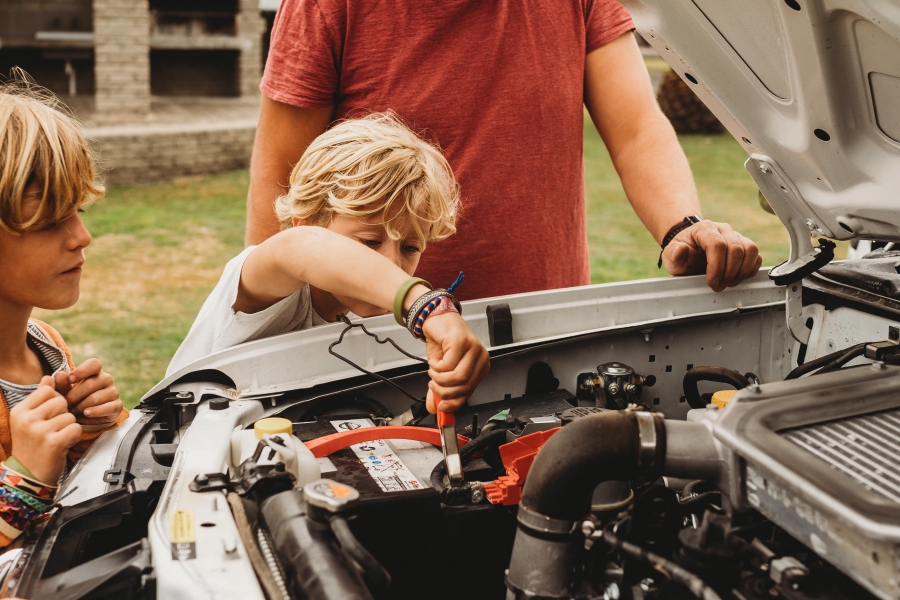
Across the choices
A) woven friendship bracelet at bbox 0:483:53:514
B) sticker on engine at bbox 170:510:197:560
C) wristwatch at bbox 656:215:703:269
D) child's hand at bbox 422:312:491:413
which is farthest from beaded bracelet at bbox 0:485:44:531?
wristwatch at bbox 656:215:703:269

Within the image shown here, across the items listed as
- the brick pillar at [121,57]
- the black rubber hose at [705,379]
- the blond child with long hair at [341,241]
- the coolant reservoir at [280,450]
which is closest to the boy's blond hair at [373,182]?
the blond child with long hair at [341,241]

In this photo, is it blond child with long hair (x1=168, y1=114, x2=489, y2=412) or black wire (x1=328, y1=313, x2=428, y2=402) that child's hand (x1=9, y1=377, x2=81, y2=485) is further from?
black wire (x1=328, y1=313, x2=428, y2=402)

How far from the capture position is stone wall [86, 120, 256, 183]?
8.40 meters

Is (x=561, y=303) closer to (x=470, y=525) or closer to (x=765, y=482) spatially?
(x=470, y=525)

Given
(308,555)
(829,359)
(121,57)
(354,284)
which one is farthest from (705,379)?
(121,57)

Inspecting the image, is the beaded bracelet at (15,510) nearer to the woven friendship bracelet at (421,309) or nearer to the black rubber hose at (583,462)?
the woven friendship bracelet at (421,309)

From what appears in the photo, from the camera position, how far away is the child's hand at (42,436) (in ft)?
5.24

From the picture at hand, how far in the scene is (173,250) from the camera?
276 inches

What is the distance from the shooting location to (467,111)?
2.35 metres

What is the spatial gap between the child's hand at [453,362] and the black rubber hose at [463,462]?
112 millimetres

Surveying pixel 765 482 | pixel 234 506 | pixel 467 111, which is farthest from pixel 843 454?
pixel 467 111

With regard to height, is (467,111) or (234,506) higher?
(467,111)

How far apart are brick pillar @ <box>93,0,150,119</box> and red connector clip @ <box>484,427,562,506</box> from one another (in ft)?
27.1

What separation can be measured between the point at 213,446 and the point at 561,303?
87 cm
